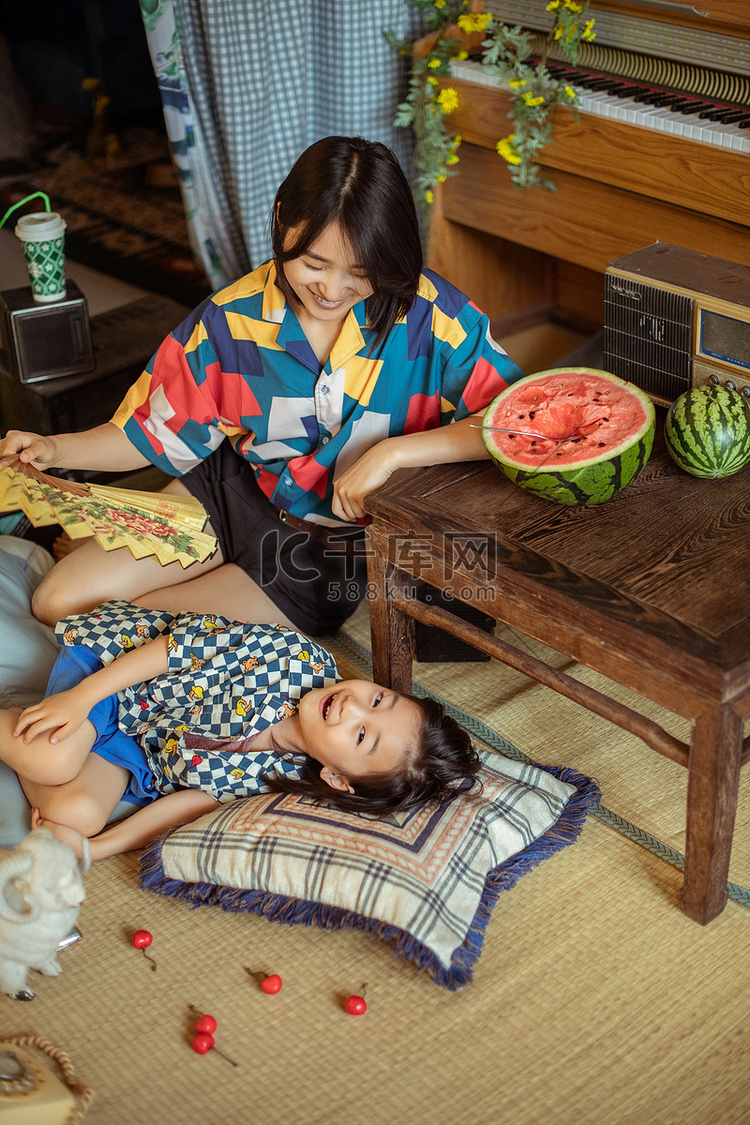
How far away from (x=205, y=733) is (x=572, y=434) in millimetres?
766

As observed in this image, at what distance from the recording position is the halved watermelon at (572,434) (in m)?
1.61

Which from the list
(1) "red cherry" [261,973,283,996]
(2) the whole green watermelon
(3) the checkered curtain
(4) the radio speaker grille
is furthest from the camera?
(3) the checkered curtain

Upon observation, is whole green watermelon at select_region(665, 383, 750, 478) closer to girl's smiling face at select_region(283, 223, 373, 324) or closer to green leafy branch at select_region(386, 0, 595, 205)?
girl's smiling face at select_region(283, 223, 373, 324)

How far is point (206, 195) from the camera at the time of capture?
10.2ft

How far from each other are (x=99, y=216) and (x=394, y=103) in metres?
1.79

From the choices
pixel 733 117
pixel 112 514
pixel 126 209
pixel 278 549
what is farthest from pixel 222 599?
pixel 126 209

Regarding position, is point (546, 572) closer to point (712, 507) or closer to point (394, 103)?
point (712, 507)

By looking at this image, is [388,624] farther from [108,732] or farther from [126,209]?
[126,209]

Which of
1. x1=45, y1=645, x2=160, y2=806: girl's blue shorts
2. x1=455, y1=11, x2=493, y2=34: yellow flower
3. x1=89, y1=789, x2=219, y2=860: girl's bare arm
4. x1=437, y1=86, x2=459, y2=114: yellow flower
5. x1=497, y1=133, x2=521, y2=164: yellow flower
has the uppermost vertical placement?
x1=455, y1=11, x2=493, y2=34: yellow flower

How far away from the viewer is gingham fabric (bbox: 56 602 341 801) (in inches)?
68.2

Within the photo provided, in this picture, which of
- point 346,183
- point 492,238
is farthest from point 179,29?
point 346,183

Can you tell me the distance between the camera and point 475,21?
2.71 m

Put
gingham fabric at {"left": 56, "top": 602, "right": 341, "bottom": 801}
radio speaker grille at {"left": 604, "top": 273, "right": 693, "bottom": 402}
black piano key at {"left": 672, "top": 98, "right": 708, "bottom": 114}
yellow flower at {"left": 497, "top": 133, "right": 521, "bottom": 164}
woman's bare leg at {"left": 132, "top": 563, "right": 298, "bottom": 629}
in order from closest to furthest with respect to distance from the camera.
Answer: gingham fabric at {"left": 56, "top": 602, "right": 341, "bottom": 801} < radio speaker grille at {"left": 604, "top": 273, "right": 693, "bottom": 402} < woman's bare leg at {"left": 132, "top": 563, "right": 298, "bottom": 629} < black piano key at {"left": 672, "top": 98, "right": 708, "bottom": 114} < yellow flower at {"left": 497, "top": 133, "right": 521, "bottom": 164}

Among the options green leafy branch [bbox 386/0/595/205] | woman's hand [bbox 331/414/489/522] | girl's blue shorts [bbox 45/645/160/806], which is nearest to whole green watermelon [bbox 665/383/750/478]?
woman's hand [bbox 331/414/489/522]
